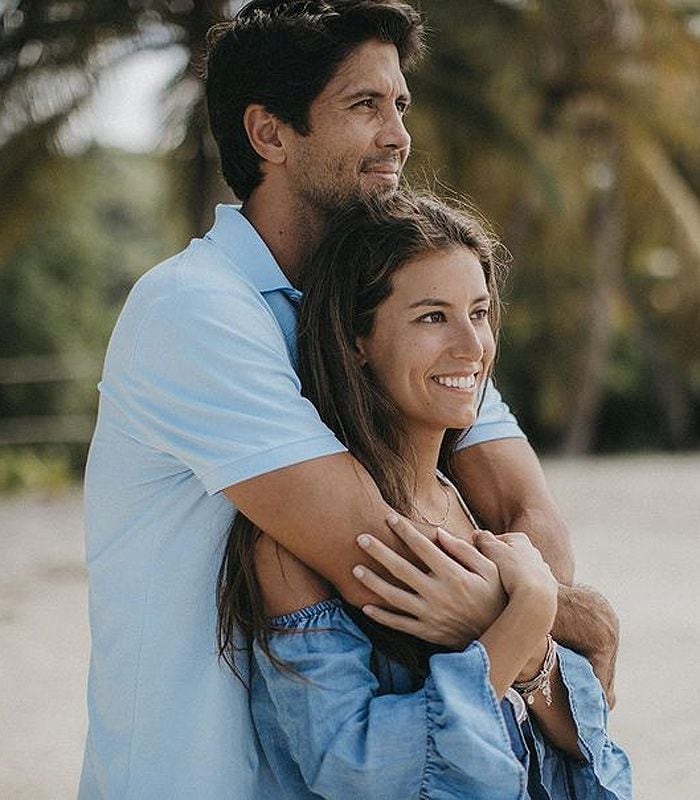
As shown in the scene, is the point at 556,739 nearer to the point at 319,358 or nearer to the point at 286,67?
the point at 319,358

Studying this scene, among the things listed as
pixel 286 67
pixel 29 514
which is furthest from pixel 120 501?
pixel 29 514

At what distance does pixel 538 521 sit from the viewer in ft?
7.78

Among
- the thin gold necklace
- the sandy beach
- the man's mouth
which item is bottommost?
the sandy beach

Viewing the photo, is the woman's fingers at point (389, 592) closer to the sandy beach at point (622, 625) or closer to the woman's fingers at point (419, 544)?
the woman's fingers at point (419, 544)

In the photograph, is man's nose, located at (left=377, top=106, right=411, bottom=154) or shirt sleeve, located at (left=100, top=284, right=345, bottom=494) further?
man's nose, located at (left=377, top=106, right=411, bottom=154)

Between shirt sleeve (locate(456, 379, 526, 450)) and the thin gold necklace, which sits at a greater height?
shirt sleeve (locate(456, 379, 526, 450))

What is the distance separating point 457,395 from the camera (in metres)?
2.15

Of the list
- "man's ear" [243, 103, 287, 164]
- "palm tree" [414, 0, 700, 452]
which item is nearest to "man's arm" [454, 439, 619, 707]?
"man's ear" [243, 103, 287, 164]

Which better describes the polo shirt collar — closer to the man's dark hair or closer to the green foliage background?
the man's dark hair

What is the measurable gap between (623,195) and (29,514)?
1128cm

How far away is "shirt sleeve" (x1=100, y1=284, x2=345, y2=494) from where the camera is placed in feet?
6.38

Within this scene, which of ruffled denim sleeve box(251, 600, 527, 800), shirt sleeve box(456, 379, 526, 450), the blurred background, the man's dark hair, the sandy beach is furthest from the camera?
the blurred background

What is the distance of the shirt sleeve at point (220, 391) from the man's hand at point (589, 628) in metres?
0.52

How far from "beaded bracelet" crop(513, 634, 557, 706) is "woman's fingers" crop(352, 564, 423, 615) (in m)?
0.25
